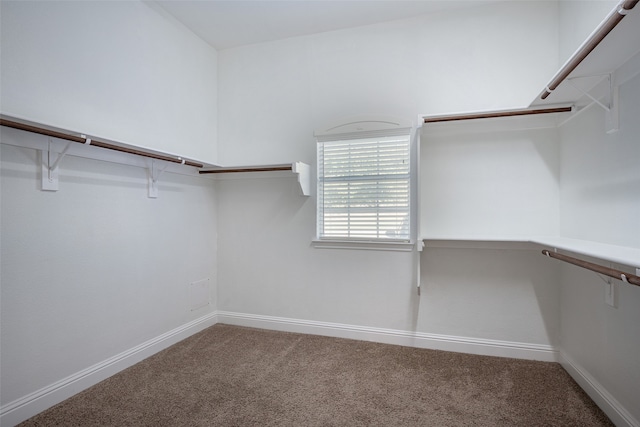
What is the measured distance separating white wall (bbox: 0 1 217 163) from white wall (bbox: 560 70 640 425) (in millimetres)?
2865

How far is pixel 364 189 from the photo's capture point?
278cm

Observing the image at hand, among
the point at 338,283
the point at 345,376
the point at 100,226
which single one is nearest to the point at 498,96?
the point at 338,283

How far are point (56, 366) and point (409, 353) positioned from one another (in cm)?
232

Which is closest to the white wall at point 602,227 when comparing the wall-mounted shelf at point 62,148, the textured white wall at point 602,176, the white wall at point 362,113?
the textured white wall at point 602,176

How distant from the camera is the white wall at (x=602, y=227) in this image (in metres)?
1.55

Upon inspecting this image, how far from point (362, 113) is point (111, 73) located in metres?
1.88

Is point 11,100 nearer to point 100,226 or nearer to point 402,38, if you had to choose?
point 100,226

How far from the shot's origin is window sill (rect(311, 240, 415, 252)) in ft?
8.71

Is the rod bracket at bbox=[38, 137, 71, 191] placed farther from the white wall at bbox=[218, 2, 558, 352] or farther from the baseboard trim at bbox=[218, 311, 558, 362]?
the baseboard trim at bbox=[218, 311, 558, 362]

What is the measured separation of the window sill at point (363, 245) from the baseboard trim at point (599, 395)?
127cm

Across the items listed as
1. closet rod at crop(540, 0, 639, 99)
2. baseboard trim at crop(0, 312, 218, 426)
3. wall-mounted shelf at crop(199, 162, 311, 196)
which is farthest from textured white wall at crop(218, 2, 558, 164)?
baseboard trim at crop(0, 312, 218, 426)

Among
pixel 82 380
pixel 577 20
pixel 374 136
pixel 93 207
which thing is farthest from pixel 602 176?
pixel 82 380

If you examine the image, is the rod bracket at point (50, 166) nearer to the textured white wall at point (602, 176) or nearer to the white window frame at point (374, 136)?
the white window frame at point (374, 136)

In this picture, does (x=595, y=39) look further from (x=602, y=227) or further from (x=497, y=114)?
(x=602, y=227)
